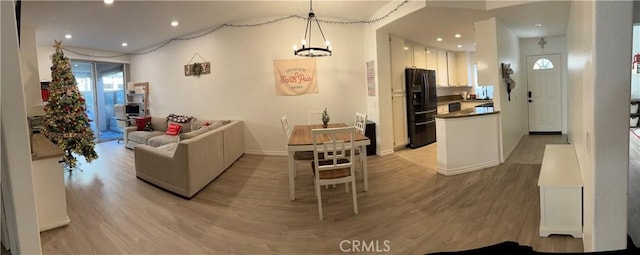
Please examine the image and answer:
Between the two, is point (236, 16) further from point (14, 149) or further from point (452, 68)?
point (452, 68)

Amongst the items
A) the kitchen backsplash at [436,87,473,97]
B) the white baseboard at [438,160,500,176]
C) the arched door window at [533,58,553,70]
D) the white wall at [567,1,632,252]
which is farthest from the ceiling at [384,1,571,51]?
the white wall at [567,1,632,252]

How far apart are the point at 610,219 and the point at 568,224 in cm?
99

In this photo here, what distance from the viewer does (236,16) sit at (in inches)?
221

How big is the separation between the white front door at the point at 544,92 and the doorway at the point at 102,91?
406 inches

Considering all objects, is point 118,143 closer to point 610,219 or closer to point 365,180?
point 365,180

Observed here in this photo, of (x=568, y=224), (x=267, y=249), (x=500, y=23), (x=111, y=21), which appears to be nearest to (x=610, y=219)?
(x=568, y=224)

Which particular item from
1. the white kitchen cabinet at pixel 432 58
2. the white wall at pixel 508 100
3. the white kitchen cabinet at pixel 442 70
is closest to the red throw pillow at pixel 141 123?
the white kitchen cabinet at pixel 432 58

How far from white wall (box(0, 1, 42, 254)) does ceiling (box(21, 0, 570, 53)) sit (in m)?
3.99

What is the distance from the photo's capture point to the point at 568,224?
2395 mm

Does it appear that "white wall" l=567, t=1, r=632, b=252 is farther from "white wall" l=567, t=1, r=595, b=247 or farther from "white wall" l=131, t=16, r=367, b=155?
"white wall" l=131, t=16, r=367, b=155

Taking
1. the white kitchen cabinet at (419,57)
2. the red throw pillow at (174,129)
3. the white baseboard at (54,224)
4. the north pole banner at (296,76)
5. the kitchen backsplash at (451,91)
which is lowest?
the white baseboard at (54,224)

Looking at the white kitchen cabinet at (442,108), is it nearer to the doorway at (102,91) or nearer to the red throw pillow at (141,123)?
the red throw pillow at (141,123)

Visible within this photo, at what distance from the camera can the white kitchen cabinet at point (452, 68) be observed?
314 inches

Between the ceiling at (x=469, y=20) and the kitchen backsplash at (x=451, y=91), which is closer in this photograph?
the ceiling at (x=469, y=20)
